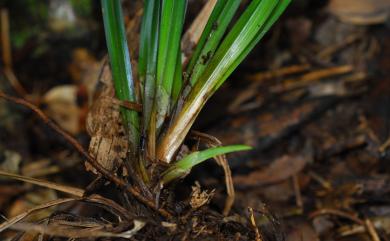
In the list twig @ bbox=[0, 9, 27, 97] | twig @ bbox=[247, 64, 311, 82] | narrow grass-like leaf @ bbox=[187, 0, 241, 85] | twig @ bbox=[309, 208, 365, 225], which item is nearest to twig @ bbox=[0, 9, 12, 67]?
twig @ bbox=[0, 9, 27, 97]

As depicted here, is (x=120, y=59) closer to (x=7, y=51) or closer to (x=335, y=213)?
(x=335, y=213)

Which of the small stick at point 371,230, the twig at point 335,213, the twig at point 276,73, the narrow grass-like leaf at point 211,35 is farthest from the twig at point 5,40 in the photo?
the small stick at point 371,230

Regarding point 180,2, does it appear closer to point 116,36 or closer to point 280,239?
point 116,36

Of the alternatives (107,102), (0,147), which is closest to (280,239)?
(107,102)

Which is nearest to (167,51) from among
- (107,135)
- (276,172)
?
(107,135)

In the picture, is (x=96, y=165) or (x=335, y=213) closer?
(x=96, y=165)

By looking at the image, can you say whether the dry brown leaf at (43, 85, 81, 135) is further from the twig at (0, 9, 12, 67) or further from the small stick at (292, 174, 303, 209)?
the small stick at (292, 174, 303, 209)
